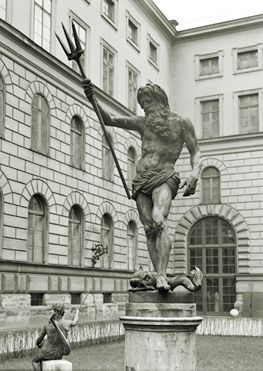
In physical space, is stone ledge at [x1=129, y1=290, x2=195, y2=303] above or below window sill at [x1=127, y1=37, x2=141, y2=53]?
below

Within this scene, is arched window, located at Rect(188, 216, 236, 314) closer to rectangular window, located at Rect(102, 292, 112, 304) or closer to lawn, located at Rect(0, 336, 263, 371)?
rectangular window, located at Rect(102, 292, 112, 304)

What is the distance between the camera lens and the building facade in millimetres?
21172

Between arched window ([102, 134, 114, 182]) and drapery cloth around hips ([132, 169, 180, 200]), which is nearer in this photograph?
drapery cloth around hips ([132, 169, 180, 200])

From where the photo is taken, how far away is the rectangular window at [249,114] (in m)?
33.7

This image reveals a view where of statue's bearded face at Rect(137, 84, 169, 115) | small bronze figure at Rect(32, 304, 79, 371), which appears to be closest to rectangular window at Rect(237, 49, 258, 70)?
small bronze figure at Rect(32, 304, 79, 371)

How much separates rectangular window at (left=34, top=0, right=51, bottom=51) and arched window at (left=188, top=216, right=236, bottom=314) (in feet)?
49.5

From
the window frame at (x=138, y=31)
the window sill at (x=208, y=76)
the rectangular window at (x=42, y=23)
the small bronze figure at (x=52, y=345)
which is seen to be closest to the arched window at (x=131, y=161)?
the window frame at (x=138, y=31)

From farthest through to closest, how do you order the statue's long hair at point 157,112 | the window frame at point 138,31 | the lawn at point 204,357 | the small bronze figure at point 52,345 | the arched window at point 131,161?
the window frame at point 138,31 → the arched window at point 131,161 → the lawn at point 204,357 → the small bronze figure at point 52,345 → the statue's long hair at point 157,112

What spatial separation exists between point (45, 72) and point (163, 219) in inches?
638

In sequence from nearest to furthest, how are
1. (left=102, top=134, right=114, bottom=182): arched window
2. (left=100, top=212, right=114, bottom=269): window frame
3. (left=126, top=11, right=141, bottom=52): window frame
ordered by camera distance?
(left=100, top=212, right=114, bottom=269): window frame → (left=102, top=134, right=114, bottom=182): arched window → (left=126, top=11, right=141, bottom=52): window frame

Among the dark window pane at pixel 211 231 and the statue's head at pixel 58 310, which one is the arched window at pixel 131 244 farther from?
the statue's head at pixel 58 310


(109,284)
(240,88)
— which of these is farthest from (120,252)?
(240,88)

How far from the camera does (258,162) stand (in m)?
33.3

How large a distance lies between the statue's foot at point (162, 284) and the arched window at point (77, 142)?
17.4 metres
